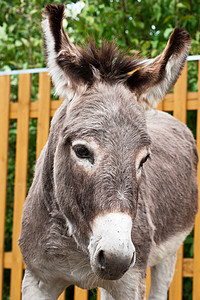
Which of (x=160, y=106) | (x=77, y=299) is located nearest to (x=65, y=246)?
(x=77, y=299)

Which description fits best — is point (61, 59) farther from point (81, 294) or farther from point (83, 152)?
point (81, 294)

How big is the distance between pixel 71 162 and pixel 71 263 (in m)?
0.58

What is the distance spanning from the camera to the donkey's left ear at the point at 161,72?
6.92ft

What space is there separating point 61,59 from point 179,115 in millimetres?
1813

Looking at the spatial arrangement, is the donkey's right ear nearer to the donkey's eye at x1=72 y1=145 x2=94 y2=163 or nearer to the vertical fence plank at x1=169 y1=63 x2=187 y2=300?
the donkey's eye at x1=72 y1=145 x2=94 y2=163

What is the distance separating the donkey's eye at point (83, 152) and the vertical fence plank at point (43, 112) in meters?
2.04

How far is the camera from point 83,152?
1855 mm

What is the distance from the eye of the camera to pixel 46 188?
7.52ft

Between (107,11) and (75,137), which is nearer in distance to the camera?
(75,137)

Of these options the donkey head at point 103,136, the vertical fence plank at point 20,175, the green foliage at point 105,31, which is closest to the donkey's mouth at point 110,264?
the donkey head at point 103,136

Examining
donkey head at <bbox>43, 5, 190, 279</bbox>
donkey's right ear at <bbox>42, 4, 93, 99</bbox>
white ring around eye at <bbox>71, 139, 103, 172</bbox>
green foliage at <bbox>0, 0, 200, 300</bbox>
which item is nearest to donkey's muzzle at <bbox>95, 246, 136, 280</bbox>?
donkey head at <bbox>43, 5, 190, 279</bbox>

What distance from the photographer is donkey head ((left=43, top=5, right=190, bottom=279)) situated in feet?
5.56

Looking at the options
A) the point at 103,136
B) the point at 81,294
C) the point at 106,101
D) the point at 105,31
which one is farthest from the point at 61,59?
the point at 105,31

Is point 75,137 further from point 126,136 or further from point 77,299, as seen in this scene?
point 77,299
